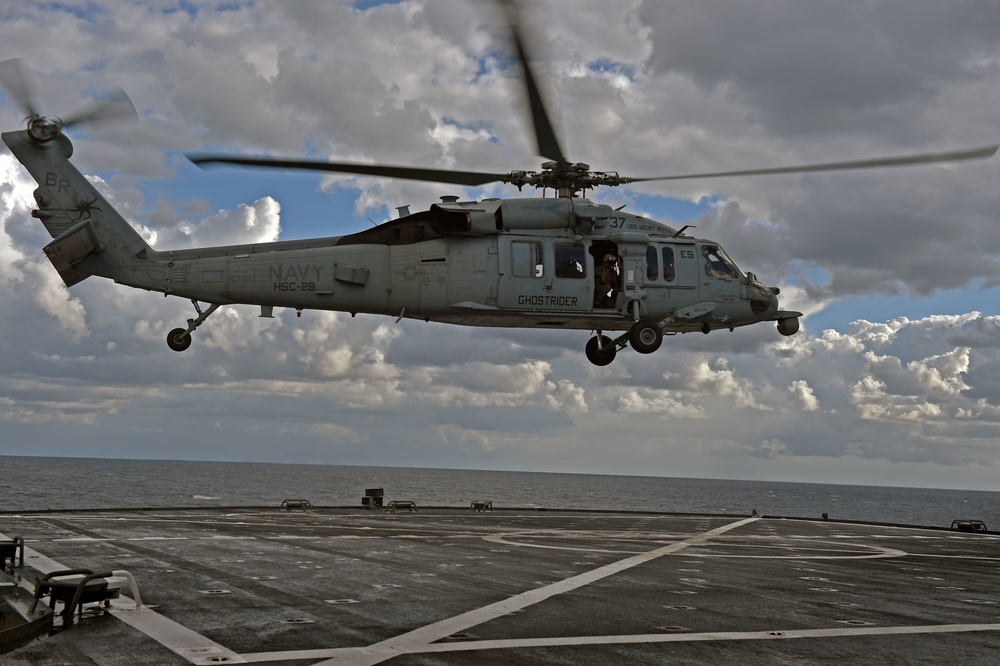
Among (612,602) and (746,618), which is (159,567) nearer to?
(612,602)

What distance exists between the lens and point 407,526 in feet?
103

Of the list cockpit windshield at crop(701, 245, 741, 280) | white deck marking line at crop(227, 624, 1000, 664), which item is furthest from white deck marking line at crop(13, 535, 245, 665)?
cockpit windshield at crop(701, 245, 741, 280)

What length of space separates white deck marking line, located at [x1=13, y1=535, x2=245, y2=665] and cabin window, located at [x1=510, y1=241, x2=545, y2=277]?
47.2 feet

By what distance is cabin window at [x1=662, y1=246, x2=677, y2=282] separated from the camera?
88.5 feet

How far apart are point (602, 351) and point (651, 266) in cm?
305

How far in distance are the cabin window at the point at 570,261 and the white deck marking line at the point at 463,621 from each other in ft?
26.5

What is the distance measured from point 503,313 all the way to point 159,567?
11481 millimetres

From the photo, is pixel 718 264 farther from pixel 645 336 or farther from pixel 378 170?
pixel 378 170

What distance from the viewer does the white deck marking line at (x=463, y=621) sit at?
10539 millimetres

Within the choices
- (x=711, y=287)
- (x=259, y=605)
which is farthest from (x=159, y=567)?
(x=711, y=287)

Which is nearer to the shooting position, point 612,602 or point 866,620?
point 866,620

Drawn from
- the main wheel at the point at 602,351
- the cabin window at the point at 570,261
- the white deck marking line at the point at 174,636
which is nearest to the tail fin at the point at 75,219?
the cabin window at the point at 570,261

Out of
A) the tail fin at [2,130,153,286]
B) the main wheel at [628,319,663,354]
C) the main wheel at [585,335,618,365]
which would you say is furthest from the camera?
the main wheel at [585,335,618,365]

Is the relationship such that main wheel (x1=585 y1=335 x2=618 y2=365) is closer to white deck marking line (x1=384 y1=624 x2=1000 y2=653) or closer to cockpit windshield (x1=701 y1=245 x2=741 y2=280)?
cockpit windshield (x1=701 y1=245 x2=741 y2=280)
